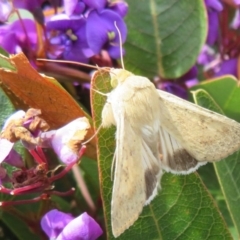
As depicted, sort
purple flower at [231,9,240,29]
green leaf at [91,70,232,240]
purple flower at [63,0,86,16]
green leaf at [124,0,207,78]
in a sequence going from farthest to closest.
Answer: purple flower at [231,9,240,29]
green leaf at [124,0,207,78]
purple flower at [63,0,86,16]
green leaf at [91,70,232,240]

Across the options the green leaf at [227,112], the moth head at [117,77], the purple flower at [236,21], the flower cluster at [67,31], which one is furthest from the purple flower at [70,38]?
the purple flower at [236,21]

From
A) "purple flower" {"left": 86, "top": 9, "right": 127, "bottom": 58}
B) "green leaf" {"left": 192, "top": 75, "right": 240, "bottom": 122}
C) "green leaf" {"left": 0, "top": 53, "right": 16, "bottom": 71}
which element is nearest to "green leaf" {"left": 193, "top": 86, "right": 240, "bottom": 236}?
"green leaf" {"left": 192, "top": 75, "right": 240, "bottom": 122}

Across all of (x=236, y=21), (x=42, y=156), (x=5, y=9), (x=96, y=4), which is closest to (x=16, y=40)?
(x=5, y=9)

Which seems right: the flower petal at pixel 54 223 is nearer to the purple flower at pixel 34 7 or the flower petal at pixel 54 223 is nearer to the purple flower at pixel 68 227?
the purple flower at pixel 68 227

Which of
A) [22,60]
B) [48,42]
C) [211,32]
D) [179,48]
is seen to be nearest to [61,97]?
[22,60]

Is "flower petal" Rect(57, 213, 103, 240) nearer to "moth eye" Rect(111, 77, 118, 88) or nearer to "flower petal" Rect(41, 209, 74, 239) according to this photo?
"flower petal" Rect(41, 209, 74, 239)

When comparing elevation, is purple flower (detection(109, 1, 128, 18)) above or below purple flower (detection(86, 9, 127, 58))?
above

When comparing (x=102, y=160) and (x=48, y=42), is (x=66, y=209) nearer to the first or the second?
(x=102, y=160)
